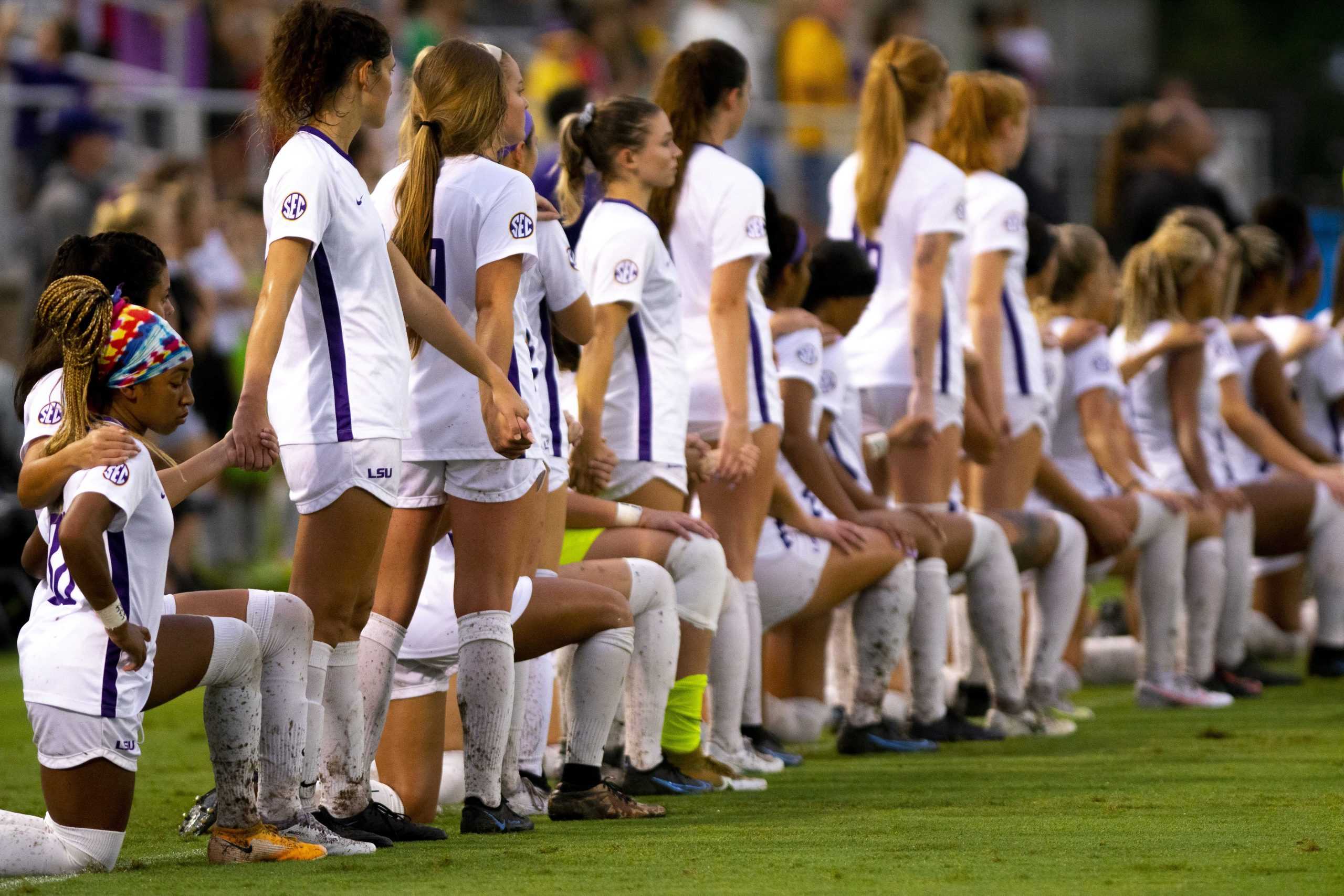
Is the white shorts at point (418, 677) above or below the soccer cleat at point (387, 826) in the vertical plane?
above

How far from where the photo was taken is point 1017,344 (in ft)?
25.4

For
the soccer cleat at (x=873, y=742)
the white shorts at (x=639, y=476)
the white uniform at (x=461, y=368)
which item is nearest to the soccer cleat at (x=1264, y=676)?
the soccer cleat at (x=873, y=742)

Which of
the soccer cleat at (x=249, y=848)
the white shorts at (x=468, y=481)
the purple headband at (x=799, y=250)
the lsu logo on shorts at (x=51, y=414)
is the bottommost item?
the soccer cleat at (x=249, y=848)

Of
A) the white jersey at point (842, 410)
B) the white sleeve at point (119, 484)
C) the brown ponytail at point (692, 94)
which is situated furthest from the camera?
the white jersey at point (842, 410)

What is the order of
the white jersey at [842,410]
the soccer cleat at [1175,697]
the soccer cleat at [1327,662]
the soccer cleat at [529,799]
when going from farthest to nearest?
the soccer cleat at [1327,662], the soccer cleat at [1175,697], the white jersey at [842,410], the soccer cleat at [529,799]

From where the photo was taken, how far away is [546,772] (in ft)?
21.0

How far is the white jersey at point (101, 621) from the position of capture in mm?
4191

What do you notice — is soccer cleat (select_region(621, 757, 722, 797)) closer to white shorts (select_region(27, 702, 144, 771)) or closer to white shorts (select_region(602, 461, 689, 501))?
white shorts (select_region(602, 461, 689, 501))

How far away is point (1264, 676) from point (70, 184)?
7.14 m

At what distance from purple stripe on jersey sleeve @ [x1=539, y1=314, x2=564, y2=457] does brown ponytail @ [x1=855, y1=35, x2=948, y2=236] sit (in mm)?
2333

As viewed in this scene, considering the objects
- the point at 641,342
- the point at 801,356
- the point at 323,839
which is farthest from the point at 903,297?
the point at 323,839

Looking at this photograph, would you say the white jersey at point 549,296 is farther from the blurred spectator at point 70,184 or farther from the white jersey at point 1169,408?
the blurred spectator at point 70,184

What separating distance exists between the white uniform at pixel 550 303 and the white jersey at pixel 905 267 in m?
2.30

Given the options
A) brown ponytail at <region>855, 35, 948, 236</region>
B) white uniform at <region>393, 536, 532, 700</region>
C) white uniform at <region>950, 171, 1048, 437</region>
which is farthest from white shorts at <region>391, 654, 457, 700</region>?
white uniform at <region>950, 171, 1048, 437</region>
